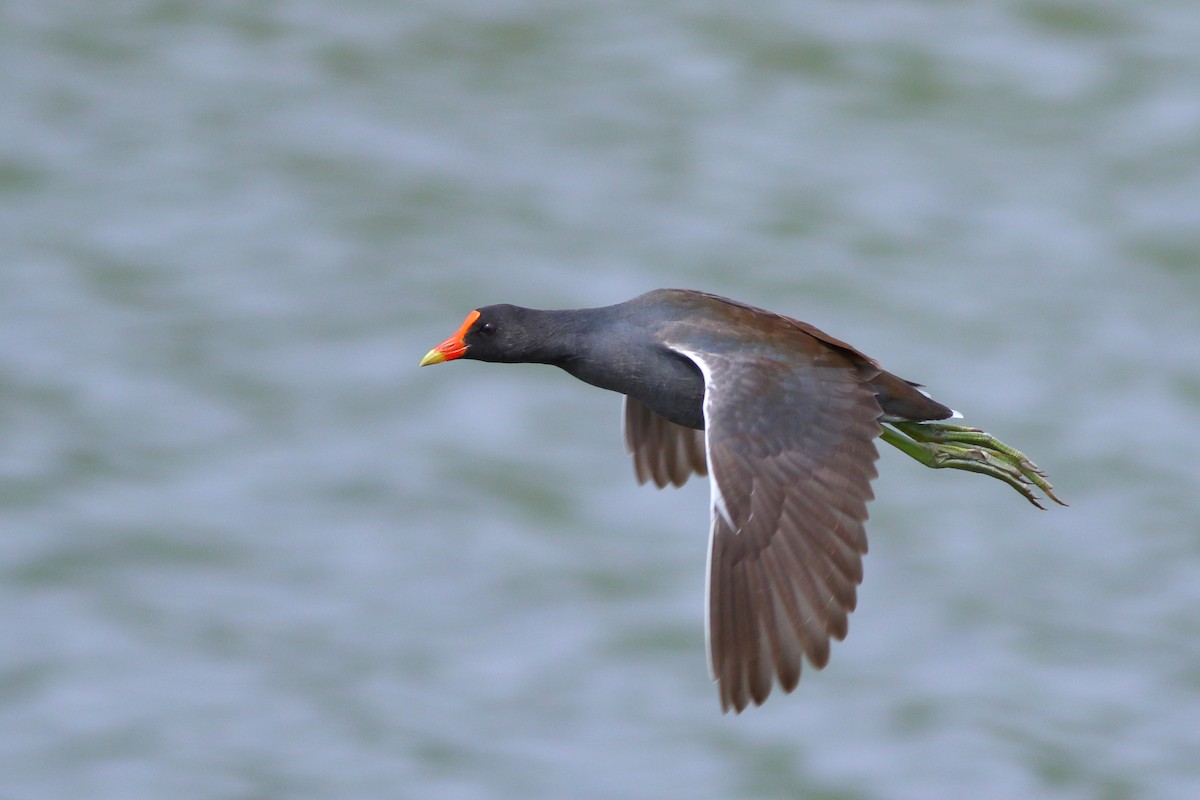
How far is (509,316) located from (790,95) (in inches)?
476

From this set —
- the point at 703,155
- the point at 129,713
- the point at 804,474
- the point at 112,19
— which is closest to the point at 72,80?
the point at 112,19

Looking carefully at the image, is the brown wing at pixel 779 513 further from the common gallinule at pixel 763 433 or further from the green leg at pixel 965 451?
the green leg at pixel 965 451

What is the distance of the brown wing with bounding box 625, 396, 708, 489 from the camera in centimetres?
904

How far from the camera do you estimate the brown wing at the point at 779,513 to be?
23.1 ft

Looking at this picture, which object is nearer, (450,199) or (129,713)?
(129,713)

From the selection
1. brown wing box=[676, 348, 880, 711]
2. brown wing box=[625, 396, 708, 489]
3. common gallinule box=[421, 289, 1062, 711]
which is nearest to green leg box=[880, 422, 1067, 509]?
common gallinule box=[421, 289, 1062, 711]

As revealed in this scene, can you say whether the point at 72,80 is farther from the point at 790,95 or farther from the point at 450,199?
the point at 790,95

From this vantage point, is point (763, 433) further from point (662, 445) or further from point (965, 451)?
point (662, 445)

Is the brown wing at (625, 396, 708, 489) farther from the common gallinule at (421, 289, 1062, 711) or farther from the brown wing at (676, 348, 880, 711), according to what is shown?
the brown wing at (676, 348, 880, 711)

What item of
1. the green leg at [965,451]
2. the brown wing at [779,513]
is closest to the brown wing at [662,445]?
the green leg at [965,451]

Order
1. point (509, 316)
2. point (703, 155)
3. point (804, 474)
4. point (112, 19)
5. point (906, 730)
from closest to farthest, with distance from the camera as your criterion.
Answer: point (804, 474) < point (509, 316) < point (906, 730) < point (703, 155) < point (112, 19)

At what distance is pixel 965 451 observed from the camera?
8.19m

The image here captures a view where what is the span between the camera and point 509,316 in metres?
8.10

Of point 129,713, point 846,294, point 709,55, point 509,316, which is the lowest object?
point 509,316
